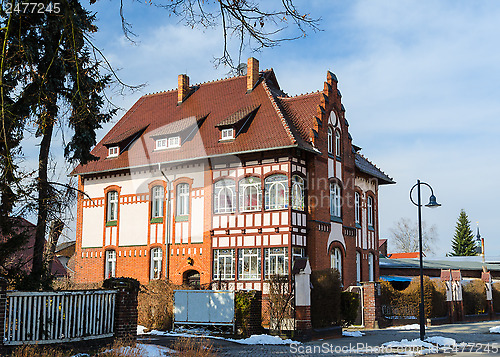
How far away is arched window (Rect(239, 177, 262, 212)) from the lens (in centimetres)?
2788

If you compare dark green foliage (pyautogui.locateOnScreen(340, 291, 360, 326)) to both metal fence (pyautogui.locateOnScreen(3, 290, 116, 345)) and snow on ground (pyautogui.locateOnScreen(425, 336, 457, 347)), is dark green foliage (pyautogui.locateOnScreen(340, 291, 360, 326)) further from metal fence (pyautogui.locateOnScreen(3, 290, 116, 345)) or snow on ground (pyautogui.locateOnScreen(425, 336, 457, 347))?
metal fence (pyautogui.locateOnScreen(3, 290, 116, 345))

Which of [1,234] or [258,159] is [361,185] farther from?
[1,234]

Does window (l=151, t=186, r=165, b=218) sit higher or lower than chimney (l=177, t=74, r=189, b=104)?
lower

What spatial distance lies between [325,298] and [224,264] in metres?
8.37

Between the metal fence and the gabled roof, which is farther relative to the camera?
the gabled roof

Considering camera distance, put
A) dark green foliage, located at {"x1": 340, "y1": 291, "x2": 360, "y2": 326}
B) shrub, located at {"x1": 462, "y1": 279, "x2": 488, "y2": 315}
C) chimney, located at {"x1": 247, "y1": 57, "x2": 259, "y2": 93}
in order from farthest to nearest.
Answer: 1. shrub, located at {"x1": 462, "y1": 279, "x2": 488, "y2": 315}
2. chimney, located at {"x1": 247, "y1": 57, "x2": 259, "y2": 93}
3. dark green foliage, located at {"x1": 340, "y1": 291, "x2": 360, "y2": 326}

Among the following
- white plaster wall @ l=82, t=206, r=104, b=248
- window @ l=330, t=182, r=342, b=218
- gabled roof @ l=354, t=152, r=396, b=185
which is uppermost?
gabled roof @ l=354, t=152, r=396, b=185

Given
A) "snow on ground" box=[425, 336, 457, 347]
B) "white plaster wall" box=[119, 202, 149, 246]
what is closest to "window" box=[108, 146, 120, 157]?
"white plaster wall" box=[119, 202, 149, 246]

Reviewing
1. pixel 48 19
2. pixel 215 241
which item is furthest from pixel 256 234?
pixel 48 19

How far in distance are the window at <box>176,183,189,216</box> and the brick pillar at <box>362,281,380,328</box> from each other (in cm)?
1001

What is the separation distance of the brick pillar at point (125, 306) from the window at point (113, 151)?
736 inches

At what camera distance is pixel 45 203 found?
1411 centimetres

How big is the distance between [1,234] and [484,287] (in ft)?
98.7

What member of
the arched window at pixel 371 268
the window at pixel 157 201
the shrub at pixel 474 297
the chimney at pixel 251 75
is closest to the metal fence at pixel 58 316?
the window at pixel 157 201
